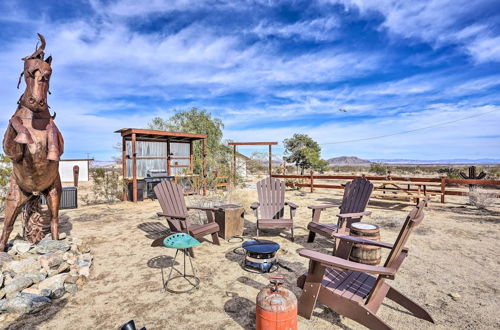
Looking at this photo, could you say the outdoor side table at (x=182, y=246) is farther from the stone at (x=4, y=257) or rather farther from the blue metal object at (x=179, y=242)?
the stone at (x=4, y=257)

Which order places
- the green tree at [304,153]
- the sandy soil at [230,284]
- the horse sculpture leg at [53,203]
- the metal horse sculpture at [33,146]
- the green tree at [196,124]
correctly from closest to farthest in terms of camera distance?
1. the sandy soil at [230,284]
2. the metal horse sculpture at [33,146]
3. the horse sculpture leg at [53,203]
4. the green tree at [196,124]
5. the green tree at [304,153]

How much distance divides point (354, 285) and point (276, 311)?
2.66ft

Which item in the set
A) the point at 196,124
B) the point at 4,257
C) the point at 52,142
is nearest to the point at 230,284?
the point at 4,257

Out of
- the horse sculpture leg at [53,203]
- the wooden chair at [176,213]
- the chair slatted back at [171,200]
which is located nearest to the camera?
the horse sculpture leg at [53,203]

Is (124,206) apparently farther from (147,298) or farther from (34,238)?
(147,298)

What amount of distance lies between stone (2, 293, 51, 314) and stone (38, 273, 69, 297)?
116 mm

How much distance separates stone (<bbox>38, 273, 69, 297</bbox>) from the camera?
2.68 m

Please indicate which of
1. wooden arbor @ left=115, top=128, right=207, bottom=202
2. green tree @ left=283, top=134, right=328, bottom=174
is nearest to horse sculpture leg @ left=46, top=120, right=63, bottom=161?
wooden arbor @ left=115, top=128, right=207, bottom=202

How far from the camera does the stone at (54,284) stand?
268 cm

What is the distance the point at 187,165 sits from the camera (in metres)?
10.9

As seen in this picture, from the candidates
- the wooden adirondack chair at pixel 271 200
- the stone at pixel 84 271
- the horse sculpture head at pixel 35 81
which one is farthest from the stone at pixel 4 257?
the wooden adirondack chair at pixel 271 200

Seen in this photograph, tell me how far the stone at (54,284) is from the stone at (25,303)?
12 centimetres

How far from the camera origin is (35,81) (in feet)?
10.3

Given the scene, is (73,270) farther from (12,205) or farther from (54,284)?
(12,205)
